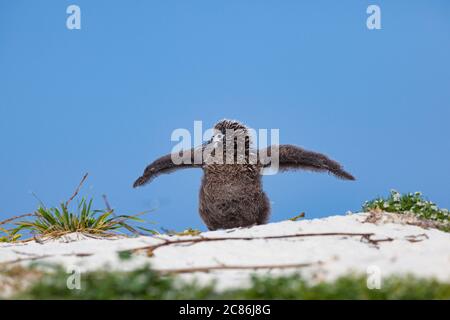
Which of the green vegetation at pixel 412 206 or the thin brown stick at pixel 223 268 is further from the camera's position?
the green vegetation at pixel 412 206

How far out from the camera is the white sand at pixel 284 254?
4746 mm

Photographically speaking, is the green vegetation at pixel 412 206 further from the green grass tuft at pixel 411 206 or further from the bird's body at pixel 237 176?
the bird's body at pixel 237 176

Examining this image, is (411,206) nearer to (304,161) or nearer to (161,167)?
(304,161)

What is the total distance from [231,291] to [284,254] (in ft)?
4.82

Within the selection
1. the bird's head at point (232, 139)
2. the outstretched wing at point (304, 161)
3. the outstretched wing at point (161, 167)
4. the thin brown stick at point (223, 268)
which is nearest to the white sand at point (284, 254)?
the thin brown stick at point (223, 268)

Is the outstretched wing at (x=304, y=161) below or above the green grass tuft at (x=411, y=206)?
above

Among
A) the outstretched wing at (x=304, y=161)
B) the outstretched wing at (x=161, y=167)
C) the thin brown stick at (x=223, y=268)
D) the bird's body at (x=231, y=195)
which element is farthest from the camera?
the outstretched wing at (x=161, y=167)

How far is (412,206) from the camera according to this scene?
9.22 m

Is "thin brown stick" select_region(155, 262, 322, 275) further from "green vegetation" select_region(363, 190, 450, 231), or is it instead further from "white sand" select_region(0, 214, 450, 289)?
"green vegetation" select_region(363, 190, 450, 231)

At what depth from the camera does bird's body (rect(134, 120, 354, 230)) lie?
26.5 ft

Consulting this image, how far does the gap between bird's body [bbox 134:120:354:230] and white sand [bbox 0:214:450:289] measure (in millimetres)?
867

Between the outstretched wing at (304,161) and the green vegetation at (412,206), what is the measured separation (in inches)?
36.0

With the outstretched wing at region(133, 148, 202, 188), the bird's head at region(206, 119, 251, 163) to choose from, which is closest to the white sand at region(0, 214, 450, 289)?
the bird's head at region(206, 119, 251, 163)

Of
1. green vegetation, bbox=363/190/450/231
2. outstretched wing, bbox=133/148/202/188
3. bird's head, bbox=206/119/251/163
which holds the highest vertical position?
bird's head, bbox=206/119/251/163
